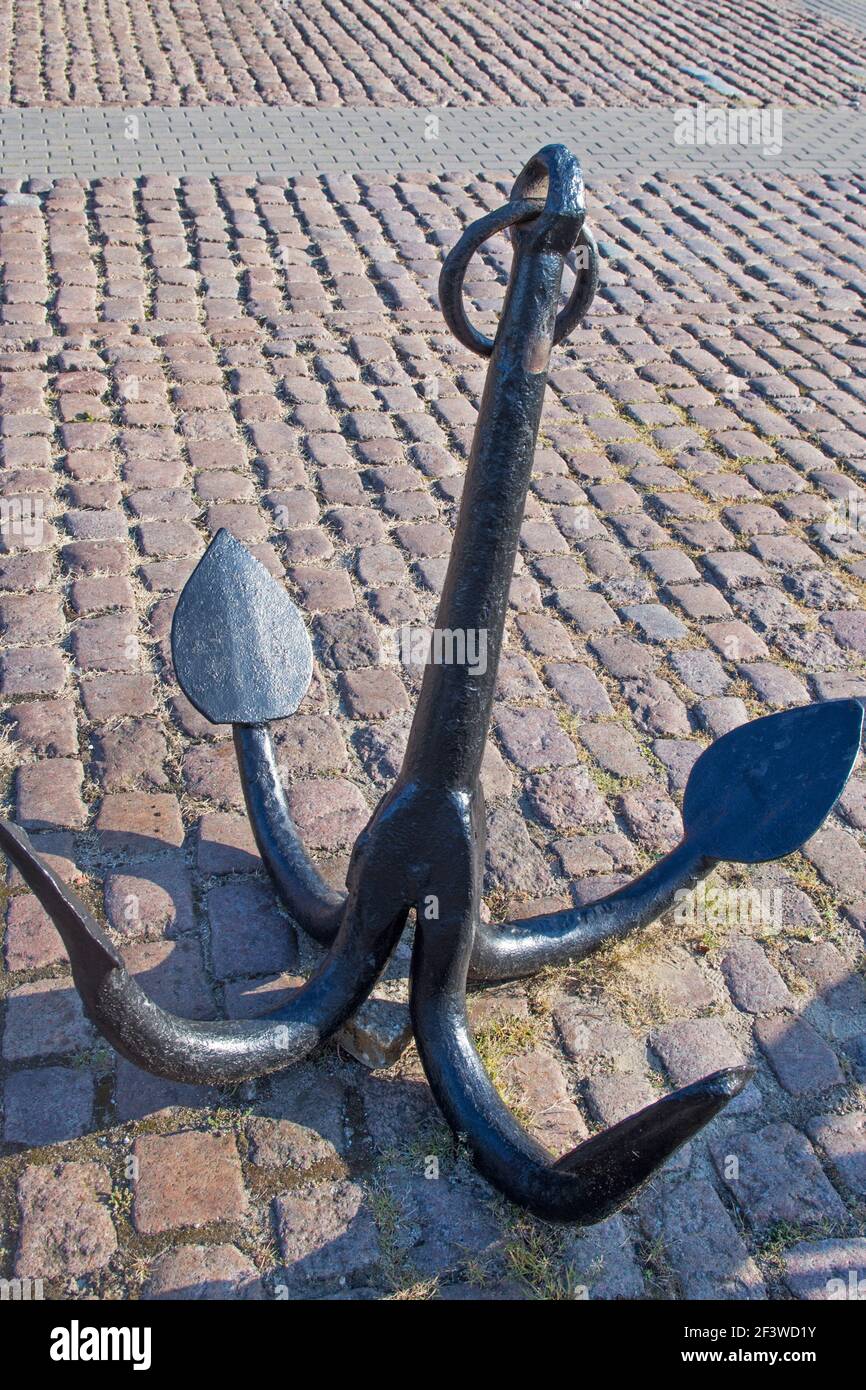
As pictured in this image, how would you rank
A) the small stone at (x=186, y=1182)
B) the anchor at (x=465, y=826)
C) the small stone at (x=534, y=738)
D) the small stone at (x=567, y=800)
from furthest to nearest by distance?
the small stone at (x=534, y=738) → the small stone at (x=567, y=800) → the small stone at (x=186, y=1182) → the anchor at (x=465, y=826)

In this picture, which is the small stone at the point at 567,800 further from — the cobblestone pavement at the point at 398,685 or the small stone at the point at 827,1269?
the small stone at the point at 827,1269

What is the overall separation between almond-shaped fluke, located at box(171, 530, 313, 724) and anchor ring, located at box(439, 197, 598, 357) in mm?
928

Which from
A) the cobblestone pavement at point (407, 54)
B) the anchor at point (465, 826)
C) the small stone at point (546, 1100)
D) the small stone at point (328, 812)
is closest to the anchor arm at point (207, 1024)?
the anchor at point (465, 826)

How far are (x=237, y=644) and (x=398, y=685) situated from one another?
757 mm

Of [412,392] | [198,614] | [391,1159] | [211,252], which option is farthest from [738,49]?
[391,1159]

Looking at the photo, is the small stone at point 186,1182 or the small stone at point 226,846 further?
the small stone at point 226,846

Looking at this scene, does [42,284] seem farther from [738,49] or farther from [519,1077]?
[738,49]

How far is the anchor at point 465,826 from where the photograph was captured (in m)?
1.94

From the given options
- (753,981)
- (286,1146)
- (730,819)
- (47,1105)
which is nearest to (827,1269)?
(753,981)

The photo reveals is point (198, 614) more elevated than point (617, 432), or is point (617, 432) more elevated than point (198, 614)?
point (198, 614)

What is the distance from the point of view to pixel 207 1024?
7.29 feet

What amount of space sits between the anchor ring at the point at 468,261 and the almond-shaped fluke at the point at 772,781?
3.21 ft
